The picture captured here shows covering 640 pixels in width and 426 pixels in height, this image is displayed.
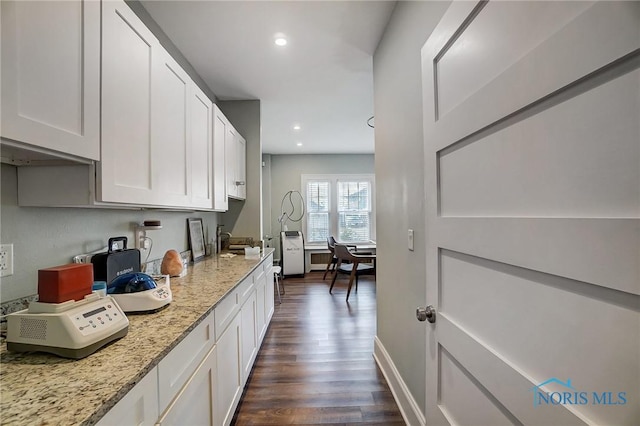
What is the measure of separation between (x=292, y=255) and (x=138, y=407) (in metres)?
4.97

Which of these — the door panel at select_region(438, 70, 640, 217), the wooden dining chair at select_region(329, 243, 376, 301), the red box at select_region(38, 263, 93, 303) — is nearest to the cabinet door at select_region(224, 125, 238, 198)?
the red box at select_region(38, 263, 93, 303)

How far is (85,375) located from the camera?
2.45ft

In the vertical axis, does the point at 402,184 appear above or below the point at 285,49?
below

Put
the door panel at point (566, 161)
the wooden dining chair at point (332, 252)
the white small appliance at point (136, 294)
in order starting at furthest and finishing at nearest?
1. the wooden dining chair at point (332, 252)
2. the white small appliance at point (136, 294)
3. the door panel at point (566, 161)

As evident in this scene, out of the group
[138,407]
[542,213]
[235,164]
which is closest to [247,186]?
[235,164]

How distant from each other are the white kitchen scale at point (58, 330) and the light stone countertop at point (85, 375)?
0.03m

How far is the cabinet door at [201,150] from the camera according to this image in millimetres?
1985

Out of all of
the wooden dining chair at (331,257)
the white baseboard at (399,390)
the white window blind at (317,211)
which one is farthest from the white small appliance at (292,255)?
the white baseboard at (399,390)

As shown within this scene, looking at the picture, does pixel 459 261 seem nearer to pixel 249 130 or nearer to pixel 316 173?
pixel 249 130

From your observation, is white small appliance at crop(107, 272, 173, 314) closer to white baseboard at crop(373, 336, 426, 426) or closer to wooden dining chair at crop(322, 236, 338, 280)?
white baseboard at crop(373, 336, 426, 426)

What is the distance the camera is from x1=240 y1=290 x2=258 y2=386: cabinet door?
1944 millimetres

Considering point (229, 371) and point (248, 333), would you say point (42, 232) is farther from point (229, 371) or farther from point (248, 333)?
point (248, 333)

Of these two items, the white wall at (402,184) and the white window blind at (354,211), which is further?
the white window blind at (354,211)

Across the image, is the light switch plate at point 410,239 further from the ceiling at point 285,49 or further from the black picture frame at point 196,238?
the black picture frame at point 196,238
